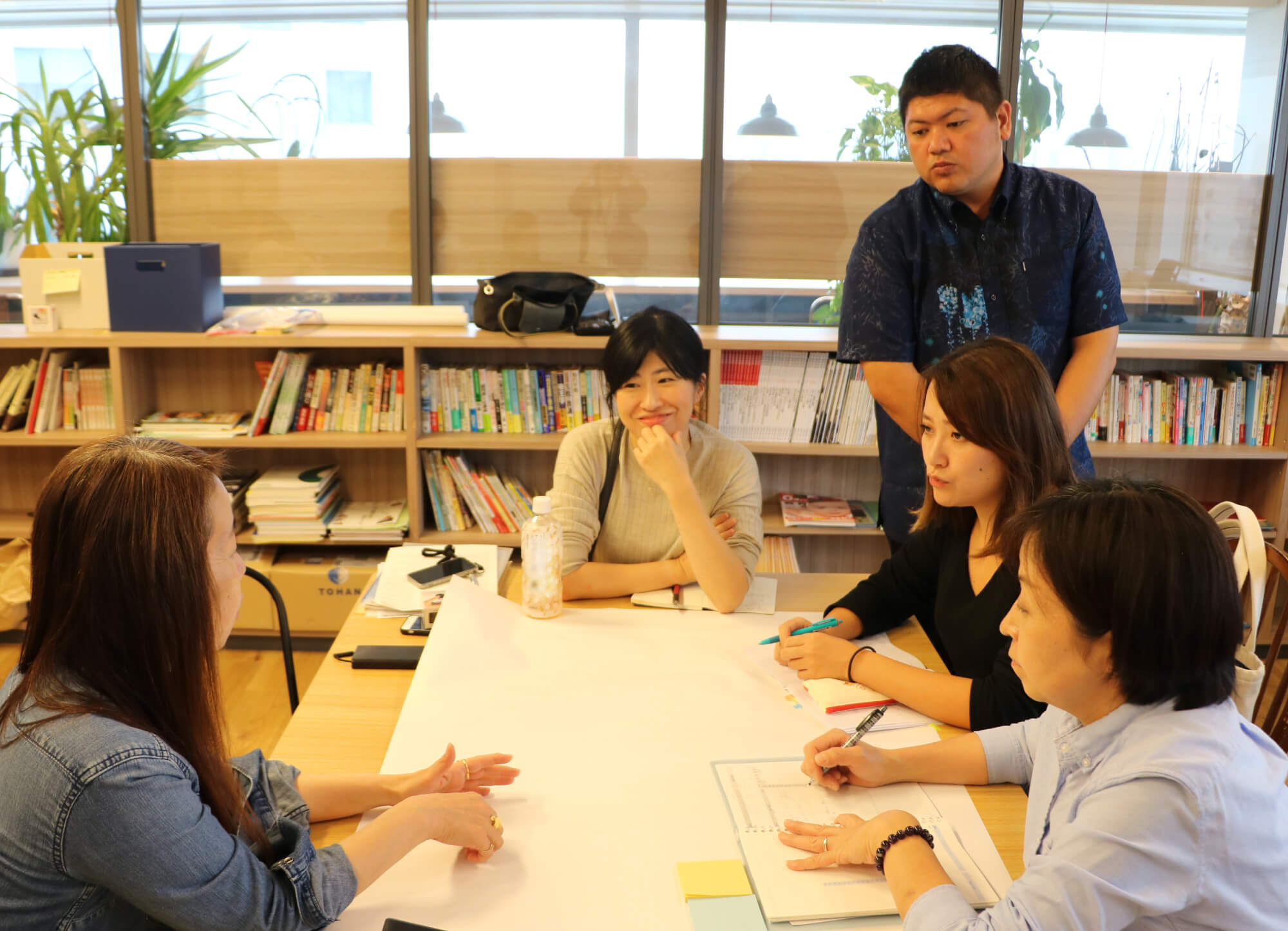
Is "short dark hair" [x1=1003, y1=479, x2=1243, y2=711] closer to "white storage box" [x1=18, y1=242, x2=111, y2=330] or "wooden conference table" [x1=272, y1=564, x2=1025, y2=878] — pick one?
"wooden conference table" [x1=272, y1=564, x2=1025, y2=878]

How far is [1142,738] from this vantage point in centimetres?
98

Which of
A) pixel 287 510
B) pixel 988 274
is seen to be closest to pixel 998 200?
pixel 988 274

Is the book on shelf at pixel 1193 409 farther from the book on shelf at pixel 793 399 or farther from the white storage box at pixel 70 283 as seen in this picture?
the white storage box at pixel 70 283

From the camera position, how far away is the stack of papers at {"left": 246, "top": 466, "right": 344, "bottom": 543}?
343cm

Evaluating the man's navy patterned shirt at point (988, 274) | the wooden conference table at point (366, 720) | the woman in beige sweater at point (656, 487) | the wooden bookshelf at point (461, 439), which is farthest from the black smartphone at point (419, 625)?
the wooden bookshelf at point (461, 439)

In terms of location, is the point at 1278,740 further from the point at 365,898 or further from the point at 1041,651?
the point at 365,898

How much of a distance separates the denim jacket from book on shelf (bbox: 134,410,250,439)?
2.61 meters

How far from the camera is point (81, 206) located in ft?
11.8

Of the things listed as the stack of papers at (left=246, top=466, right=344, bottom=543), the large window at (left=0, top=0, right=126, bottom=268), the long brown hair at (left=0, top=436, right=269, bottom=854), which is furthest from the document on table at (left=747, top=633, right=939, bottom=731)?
the large window at (left=0, top=0, right=126, bottom=268)

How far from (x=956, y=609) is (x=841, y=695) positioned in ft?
0.91

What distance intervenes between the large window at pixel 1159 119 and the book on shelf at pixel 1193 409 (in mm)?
362

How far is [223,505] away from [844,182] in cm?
294

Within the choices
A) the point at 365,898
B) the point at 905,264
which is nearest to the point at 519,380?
the point at 905,264

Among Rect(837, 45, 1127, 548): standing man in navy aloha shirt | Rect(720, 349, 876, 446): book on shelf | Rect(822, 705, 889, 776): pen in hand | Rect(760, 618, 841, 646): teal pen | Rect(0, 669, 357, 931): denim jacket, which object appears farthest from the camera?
Rect(720, 349, 876, 446): book on shelf
